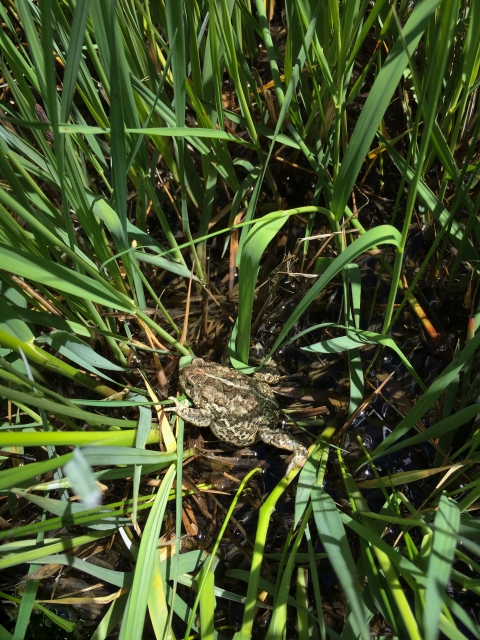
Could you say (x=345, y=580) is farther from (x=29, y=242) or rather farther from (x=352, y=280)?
(x=29, y=242)

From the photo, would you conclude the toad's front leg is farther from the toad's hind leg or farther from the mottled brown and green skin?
the toad's hind leg

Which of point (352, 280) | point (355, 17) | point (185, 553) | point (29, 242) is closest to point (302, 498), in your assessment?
point (185, 553)

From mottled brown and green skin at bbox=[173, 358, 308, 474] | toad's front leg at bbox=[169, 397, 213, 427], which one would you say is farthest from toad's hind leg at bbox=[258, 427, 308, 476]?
toad's front leg at bbox=[169, 397, 213, 427]

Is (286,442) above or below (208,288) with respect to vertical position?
below

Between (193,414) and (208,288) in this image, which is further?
(208,288)

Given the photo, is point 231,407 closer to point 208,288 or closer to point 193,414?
point 193,414

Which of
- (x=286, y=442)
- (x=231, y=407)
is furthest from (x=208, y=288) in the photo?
(x=286, y=442)

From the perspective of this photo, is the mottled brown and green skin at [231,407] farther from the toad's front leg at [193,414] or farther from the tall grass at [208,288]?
the tall grass at [208,288]
